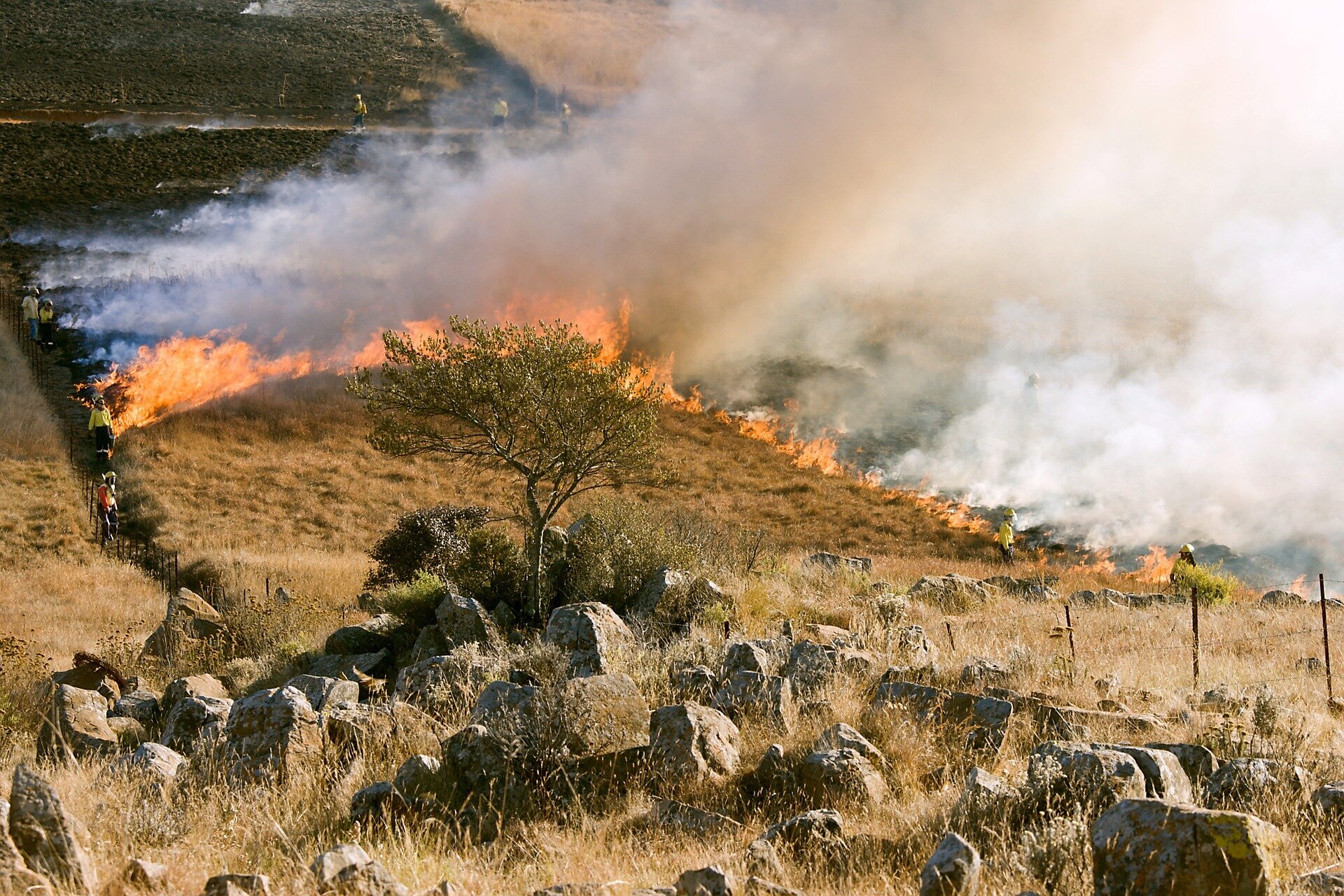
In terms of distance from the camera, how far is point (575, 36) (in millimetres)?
82125

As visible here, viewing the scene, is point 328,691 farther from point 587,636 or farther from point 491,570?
point 491,570

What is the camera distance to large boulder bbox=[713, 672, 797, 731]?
9.38 metres

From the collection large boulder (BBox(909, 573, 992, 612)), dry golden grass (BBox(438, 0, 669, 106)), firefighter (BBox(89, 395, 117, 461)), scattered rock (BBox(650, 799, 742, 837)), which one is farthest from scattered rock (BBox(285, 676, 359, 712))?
dry golden grass (BBox(438, 0, 669, 106))

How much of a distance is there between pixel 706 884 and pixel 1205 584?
19.7 meters

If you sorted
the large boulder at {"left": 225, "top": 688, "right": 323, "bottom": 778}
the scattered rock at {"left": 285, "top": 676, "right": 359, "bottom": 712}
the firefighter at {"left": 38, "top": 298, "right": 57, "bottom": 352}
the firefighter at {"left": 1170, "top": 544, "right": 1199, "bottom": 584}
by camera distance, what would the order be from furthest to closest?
the firefighter at {"left": 38, "top": 298, "right": 57, "bottom": 352}, the firefighter at {"left": 1170, "top": 544, "right": 1199, "bottom": 584}, the scattered rock at {"left": 285, "top": 676, "right": 359, "bottom": 712}, the large boulder at {"left": 225, "top": 688, "right": 323, "bottom": 778}

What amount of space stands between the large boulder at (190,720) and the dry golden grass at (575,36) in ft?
214

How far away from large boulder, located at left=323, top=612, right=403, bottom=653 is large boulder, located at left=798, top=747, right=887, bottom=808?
9.18 m

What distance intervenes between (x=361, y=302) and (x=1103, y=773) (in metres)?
42.1

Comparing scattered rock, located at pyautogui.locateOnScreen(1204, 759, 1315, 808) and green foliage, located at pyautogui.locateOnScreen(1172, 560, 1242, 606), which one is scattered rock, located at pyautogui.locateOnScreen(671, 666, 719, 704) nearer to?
scattered rock, located at pyautogui.locateOnScreen(1204, 759, 1315, 808)

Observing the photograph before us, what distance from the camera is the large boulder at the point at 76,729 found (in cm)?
1048

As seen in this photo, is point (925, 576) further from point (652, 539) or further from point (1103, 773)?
point (1103, 773)

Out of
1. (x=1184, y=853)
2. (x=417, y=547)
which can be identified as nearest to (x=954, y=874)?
(x=1184, y=853)

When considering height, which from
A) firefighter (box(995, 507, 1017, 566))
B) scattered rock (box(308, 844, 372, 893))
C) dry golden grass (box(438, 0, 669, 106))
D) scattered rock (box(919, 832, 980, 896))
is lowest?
firefighter (box(995, 507, 1017, 566))

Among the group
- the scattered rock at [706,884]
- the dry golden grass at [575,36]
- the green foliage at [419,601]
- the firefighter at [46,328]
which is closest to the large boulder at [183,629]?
the green foliage at [419,601]
